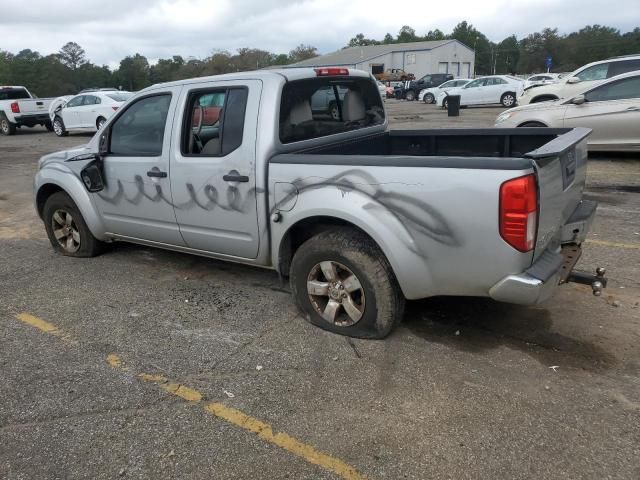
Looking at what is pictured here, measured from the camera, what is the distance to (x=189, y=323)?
13.1 ft

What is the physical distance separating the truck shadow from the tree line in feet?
243

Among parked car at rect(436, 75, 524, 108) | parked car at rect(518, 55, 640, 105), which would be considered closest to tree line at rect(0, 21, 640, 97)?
parked car at rect(436, 75, 524, 108)

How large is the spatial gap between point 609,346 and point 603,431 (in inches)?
37.1

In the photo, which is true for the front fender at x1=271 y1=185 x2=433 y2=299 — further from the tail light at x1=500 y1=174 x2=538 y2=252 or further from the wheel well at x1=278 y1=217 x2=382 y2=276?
the tail light at x1=500 y1=174 x2=538 y2=252

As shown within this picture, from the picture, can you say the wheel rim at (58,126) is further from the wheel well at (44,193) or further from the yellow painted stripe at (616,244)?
the yellow painted stripe at (616,244)

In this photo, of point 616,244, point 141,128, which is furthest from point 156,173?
point 616,244

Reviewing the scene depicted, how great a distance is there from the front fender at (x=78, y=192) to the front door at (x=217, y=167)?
48.8 inches

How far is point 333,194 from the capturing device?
11.0ft

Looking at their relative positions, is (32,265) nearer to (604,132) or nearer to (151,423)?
(151,423)

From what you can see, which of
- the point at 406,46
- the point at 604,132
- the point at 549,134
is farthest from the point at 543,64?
the point at 549,134

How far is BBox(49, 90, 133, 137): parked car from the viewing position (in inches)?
684

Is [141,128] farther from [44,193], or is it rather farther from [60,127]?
[60,127]

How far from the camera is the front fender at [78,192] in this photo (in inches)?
201

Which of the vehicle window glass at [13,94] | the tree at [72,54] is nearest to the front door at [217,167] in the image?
the vehicle window glass at [13,94]
